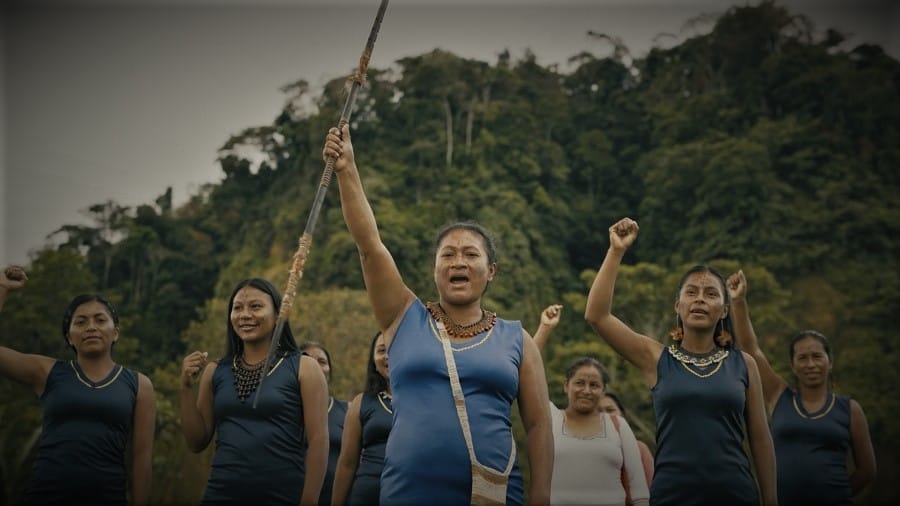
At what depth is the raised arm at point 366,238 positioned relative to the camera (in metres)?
4.05

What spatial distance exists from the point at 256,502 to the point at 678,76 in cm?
2323

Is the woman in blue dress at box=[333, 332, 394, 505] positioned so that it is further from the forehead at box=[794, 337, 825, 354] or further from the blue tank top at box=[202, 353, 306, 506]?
the forehead at box=[794, 337, 825, 354]

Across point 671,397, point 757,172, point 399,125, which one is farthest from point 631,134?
point 671,397

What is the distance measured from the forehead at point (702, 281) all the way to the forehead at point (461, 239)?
152cm

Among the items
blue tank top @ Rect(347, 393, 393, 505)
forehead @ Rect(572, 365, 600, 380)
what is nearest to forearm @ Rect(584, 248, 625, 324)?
blue tank top @ Rect(347, 393, 393, 505)

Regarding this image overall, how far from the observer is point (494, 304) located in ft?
75.3

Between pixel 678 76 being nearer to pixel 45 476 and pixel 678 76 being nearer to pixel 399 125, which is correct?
pixel 399 125

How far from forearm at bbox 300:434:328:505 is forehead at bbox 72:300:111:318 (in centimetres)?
146

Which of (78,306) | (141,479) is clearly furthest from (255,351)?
(78,306)

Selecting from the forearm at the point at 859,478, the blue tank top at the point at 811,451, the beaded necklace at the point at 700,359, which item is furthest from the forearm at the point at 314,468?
the forearm at the point at 859,478

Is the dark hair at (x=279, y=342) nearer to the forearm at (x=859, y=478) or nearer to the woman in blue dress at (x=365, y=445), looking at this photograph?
the woman in blue dress at (x=365, y=445)

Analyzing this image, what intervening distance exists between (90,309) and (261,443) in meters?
1.38

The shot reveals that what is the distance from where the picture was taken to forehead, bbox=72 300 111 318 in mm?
5926

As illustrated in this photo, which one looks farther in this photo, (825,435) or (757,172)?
(757,172)
